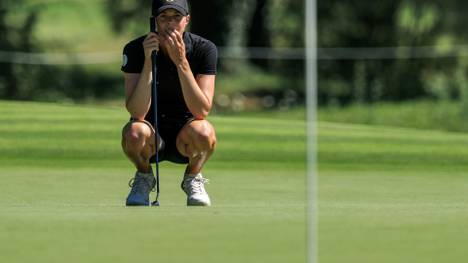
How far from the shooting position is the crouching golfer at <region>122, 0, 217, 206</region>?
730 cm

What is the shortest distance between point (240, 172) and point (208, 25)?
53.3 feet

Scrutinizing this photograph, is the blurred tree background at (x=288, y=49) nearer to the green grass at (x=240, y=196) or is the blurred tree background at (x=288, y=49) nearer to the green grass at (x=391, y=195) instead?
the green grass at (x=240, y=196)

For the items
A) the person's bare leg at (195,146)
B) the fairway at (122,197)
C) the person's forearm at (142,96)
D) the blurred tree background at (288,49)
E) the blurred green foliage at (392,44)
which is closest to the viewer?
the fairway at (122,197)

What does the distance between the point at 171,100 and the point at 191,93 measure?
1.23ft

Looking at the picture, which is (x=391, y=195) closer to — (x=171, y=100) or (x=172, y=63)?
(x=171, y=100)

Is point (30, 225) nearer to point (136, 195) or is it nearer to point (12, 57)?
point (136, 195)

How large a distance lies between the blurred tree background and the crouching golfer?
16.5 meters

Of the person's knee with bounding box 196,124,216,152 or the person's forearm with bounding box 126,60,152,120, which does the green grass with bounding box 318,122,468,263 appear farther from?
the person's forearm with bounding box 126,60,152,120

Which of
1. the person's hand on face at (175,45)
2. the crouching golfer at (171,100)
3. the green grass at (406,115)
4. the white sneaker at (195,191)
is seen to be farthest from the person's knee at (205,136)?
the green grass at (406,115)

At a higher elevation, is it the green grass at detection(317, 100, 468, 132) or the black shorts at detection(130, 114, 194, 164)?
the black shorts at detection(130, 114, 194, 164)

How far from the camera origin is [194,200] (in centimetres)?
725

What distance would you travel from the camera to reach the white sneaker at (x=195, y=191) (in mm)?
7230

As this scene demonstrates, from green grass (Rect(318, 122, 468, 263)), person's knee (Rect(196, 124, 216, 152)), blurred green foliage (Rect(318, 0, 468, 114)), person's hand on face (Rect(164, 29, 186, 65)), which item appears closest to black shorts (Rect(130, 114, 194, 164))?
person's knee (Rect(196, 124, 216, 152))

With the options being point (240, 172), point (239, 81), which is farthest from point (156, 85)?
point (239, 81)
